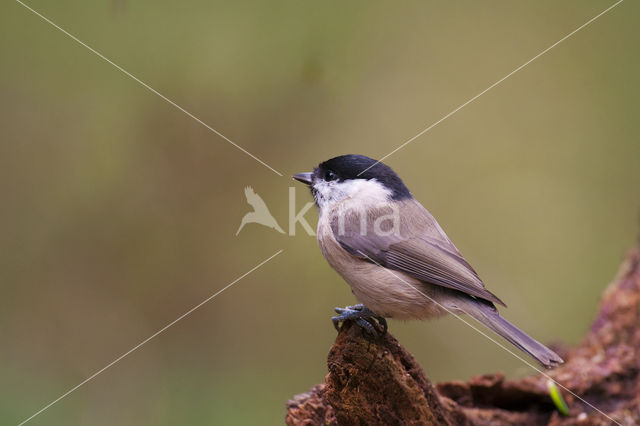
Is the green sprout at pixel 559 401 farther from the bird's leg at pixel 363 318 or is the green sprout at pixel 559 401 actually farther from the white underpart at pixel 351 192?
the white underpart at pixel 351 192

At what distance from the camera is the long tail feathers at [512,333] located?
234 centimetres

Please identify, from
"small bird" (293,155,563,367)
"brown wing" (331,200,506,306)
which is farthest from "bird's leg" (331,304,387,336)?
"brown wing" (331,200,506,306)

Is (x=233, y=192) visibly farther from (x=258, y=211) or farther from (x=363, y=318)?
(x=363, y=318)

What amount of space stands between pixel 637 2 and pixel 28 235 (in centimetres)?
608

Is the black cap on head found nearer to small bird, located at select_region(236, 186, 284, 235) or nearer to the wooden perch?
the wooden perch

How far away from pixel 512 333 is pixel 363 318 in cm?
68

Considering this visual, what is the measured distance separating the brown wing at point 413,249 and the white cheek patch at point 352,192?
96 mm

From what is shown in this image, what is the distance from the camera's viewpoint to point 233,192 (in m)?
4.88

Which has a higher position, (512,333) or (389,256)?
(389,256)
